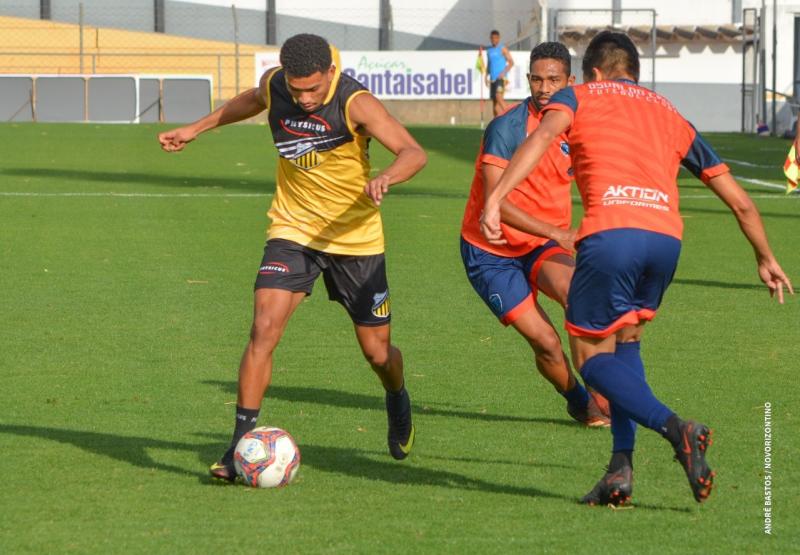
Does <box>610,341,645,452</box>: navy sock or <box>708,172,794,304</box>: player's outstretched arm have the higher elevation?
<box>708,172,794,304</box>: player's outstretched arm

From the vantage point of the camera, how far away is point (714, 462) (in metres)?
6.91

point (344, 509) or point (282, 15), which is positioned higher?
point (282, 15)

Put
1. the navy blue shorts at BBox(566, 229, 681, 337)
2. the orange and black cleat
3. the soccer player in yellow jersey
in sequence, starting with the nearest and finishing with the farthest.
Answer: the orange and black cleat < the navy blue shorts at BBox(566, 229, 681, 337) < the soccer player in yellow jersey

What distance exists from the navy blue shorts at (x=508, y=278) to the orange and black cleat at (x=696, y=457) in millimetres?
2267

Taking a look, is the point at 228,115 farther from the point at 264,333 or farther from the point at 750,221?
the point at 750,221

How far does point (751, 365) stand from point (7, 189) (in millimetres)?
13896

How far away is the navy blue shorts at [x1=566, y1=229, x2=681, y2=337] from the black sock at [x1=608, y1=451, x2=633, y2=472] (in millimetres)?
511

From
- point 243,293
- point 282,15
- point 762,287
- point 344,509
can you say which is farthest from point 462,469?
point 282,15

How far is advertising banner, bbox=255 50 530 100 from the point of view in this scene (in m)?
43.5

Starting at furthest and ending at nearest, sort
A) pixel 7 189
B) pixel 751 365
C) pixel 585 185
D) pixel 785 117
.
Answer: pixel 785 117
pixel 7 189
pixel 751 365
pixel 585 185

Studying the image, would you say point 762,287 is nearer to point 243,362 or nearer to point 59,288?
point 59,288

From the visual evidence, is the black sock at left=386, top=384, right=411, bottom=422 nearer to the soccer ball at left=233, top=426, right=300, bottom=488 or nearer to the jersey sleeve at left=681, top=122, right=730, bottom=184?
the soccer ball at left=233, top=426, right=300, bottom=488

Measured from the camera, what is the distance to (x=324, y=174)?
687 cm

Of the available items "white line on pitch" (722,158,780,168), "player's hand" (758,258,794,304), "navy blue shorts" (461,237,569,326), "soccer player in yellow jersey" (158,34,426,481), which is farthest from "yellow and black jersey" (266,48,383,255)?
"white line on pitch" (722,158,780,168)
